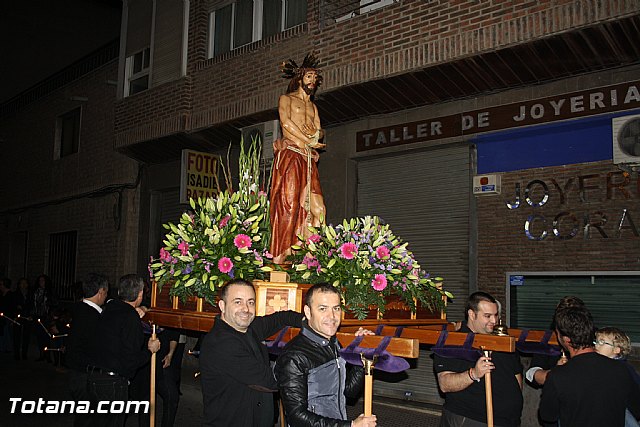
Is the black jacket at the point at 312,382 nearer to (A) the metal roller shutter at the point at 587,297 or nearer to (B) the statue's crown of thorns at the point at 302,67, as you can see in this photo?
(B) the statue's crown of thorns at the point at 302,67

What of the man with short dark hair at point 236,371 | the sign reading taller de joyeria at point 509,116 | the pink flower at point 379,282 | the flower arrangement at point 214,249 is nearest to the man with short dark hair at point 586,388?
the pink flower at point 379,282

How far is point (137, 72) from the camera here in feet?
56.3

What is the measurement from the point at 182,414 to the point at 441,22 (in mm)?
7256

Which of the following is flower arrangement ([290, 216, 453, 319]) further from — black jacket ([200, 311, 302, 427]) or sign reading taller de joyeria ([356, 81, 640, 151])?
sign reading taller de joyeria ([356, 81, 640, 151])

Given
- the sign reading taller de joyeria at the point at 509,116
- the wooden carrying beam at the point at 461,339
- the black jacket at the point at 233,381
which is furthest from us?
the sign reading taller de joyeria at the point at 509,116

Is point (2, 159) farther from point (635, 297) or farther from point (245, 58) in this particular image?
point (635, 297)

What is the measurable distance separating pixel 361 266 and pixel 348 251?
177mm

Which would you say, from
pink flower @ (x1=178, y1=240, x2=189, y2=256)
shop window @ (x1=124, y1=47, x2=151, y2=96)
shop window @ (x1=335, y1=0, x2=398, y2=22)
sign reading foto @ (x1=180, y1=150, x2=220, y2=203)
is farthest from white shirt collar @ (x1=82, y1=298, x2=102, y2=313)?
shop window @ (x1=124, y1=47, x2=151, y2=96)

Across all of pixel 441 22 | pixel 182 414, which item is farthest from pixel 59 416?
pixel 441 22

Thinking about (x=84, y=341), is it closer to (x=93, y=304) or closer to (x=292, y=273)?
(x=93, y=304)

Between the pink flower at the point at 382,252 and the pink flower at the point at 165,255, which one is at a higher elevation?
the pink flower at the point at 382,252

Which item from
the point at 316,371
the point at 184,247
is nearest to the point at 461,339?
the point at 316,371

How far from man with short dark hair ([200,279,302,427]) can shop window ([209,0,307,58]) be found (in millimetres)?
9684

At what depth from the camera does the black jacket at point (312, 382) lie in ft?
12.1
